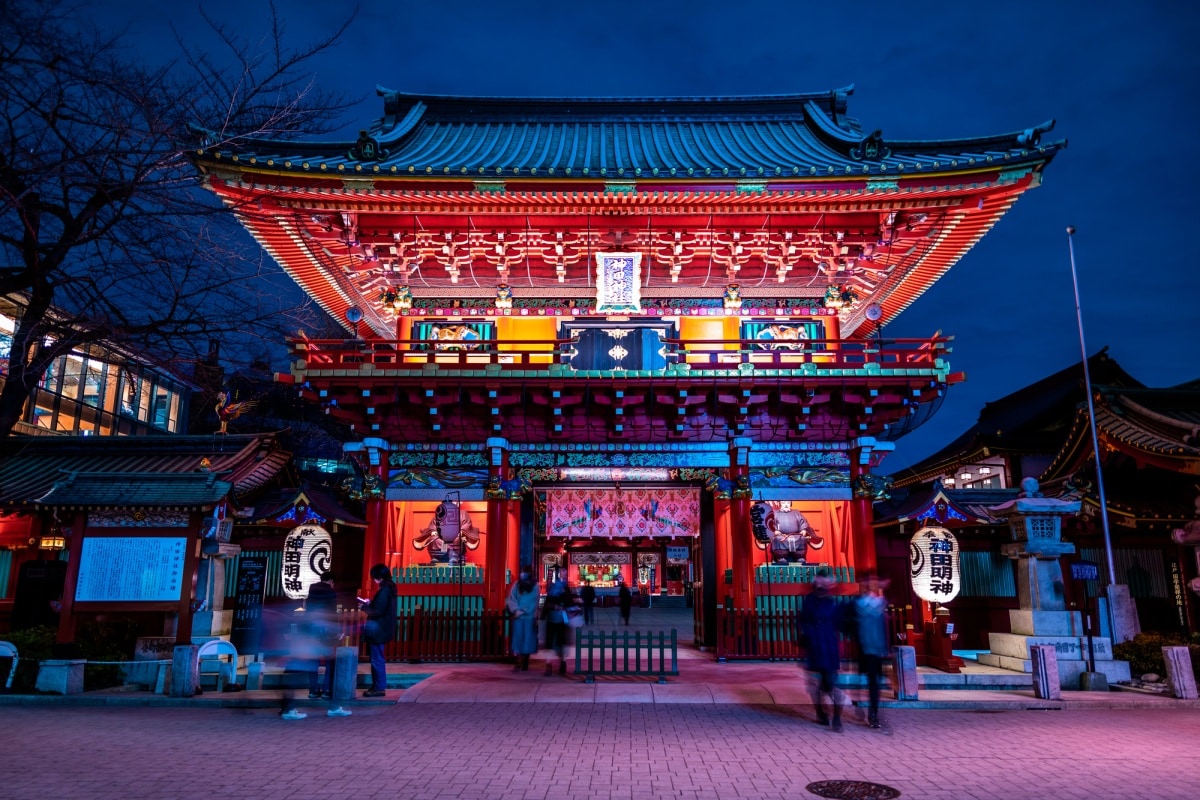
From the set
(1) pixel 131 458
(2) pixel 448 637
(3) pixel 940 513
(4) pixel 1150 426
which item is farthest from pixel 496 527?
(4) pixel 1150 426

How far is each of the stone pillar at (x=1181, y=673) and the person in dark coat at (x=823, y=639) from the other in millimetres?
6099

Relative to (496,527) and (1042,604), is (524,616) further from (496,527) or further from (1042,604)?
(1042,604)

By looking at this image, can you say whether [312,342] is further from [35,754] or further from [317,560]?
[35,754]

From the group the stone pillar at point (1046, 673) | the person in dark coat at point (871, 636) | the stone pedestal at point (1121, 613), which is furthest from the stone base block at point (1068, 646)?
the person in dark coat at point (871, 636)

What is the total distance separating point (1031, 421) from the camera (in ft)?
109

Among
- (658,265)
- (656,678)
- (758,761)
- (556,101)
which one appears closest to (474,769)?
(758,761)

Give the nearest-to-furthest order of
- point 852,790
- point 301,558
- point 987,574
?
point 852,790, point 987,574, point 301,558

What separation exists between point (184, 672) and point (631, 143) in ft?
51.9

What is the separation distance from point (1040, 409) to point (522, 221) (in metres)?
29.9

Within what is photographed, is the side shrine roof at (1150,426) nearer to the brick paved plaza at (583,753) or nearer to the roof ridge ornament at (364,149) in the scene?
the brick paved plaza at (583,753)

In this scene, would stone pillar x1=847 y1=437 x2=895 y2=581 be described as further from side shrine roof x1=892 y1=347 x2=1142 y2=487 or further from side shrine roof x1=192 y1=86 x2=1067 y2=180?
side shrine roof x1=892 y1=347 x2=1142 y2=487

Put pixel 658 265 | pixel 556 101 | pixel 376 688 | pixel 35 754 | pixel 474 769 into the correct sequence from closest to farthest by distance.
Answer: pixel 474 769 → pixel 35 754 → pixel 376 688 → pixel 658 265 → pixel 556 101

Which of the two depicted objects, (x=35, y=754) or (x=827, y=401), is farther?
(x=827, y=401)

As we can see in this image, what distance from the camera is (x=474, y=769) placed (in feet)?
24.1
